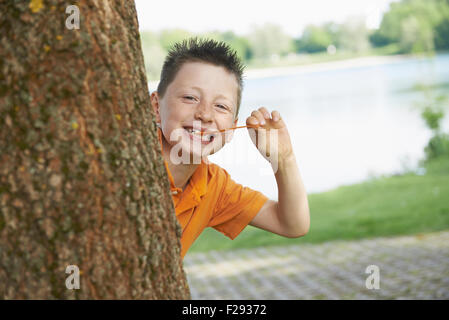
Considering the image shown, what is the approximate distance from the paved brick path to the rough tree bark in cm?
512

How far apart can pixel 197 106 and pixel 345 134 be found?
19.3 m

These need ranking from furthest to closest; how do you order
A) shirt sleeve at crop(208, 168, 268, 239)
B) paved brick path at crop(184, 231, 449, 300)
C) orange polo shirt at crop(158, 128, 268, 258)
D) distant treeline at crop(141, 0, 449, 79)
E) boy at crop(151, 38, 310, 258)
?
distant treeline at crop(141, 0, 449, 79) < paved brick path at crop(184, 231, 449, 300) < shirt sleeve at crop(208, 168, 268, 239) < orange polo shirt at crop(158, 128, 268, 258) < boy at crop(151, 38, 310, 258)

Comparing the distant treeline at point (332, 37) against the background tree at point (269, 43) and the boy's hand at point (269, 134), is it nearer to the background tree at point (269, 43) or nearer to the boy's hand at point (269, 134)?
the background tree at point (269, 43)

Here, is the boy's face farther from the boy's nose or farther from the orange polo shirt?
the orange polo shirt

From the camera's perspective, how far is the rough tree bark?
1421mm

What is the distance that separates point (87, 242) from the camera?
4.79ft

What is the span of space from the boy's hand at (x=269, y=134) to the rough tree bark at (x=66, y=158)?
2.80ft

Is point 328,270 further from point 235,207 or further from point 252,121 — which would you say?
point 252,121

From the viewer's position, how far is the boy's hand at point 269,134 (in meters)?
2.28

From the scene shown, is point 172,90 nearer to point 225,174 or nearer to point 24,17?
point 225,174

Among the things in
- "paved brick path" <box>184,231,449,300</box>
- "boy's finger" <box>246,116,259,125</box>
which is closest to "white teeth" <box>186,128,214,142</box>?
"boy's finger" <box>246,116,259,125</box>

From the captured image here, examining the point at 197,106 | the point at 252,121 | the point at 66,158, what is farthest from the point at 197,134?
the point at 66,158

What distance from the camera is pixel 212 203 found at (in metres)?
2.62

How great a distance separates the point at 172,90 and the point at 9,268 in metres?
1.24
